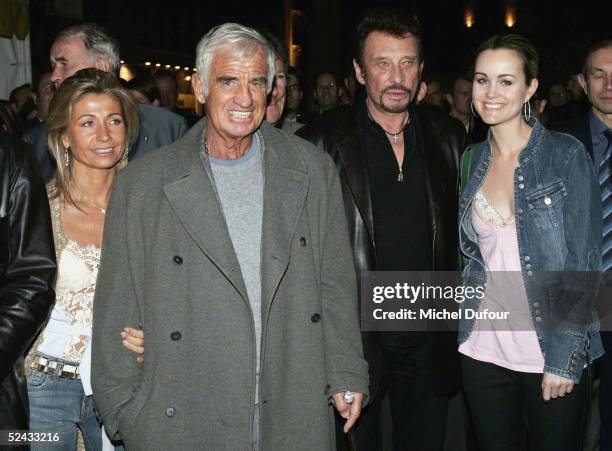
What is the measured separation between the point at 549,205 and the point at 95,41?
2821 mm

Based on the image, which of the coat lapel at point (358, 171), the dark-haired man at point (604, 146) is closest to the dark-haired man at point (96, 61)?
the coat lapel at point (358, 171)

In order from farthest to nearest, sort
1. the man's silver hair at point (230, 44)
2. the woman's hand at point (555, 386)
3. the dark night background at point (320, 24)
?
the dark night background at point (320, 24) → the woman's hand at point (555, 386) → the man's silver hair at point (230, 44)

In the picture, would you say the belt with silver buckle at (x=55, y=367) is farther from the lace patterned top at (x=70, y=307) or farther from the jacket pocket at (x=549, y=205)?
the jacket pocket at (x=549, y=205)

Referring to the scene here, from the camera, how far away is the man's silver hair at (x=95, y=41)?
4.07m

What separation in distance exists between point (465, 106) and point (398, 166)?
3.87m

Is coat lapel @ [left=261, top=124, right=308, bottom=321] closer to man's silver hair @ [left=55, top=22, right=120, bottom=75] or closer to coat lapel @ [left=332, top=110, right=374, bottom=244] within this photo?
coat lapel @ [left=332, top=110, right=374, bottom=244]

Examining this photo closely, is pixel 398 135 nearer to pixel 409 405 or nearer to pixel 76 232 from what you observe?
pixel 409 405

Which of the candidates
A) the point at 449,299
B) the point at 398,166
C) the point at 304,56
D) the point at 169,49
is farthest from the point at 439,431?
the point at 304,56

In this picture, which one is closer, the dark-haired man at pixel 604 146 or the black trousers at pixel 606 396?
the dark-haired man at pixel 604 146

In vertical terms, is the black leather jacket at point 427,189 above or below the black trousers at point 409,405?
above

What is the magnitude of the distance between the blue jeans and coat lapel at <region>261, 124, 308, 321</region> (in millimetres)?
965

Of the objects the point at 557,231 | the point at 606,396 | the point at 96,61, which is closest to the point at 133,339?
the point at 557,231

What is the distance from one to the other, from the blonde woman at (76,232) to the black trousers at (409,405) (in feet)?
4.68

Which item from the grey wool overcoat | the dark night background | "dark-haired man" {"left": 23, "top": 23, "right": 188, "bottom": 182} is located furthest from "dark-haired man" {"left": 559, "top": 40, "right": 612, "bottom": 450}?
the dark night background
